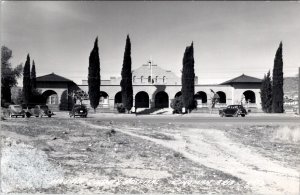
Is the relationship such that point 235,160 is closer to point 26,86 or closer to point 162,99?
point 26,86

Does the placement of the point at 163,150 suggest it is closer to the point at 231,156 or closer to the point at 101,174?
the point at 231,156

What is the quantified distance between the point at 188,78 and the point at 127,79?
7.64m

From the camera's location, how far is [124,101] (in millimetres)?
43156

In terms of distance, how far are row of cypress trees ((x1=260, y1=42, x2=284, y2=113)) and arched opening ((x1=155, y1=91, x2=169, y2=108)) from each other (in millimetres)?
14152

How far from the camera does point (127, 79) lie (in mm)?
43531

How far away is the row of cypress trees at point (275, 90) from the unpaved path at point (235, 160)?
25.4m

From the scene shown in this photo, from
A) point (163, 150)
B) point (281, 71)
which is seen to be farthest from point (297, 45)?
point (281, 71)

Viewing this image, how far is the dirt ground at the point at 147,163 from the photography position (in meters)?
9.03

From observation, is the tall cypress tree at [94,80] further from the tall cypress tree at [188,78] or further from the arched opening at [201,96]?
the arched opening at [201,96]

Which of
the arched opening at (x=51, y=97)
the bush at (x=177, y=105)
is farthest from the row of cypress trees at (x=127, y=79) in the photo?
the arched opening at (x=51, y=97)

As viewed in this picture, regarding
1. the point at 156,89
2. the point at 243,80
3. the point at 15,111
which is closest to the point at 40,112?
the point at 15,111

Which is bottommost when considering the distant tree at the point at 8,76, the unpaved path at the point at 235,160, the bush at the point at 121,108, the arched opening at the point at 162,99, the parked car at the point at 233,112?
the unpaved path at the point at 235,160

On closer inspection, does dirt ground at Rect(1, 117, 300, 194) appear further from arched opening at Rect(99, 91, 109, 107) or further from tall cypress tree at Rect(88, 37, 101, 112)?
arched opening at Rect(99, 91, 109, 107)

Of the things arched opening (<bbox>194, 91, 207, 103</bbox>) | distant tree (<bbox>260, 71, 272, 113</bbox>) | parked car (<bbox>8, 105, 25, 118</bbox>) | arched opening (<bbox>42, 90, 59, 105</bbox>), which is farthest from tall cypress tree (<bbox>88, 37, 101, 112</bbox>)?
distant tree (<bbox>260, 71, 272, 113</bbox>)
